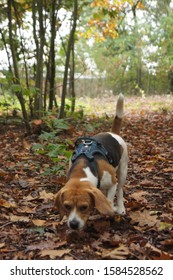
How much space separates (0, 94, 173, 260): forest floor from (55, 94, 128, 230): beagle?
22 centimetres

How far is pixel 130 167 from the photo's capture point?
21.4ft

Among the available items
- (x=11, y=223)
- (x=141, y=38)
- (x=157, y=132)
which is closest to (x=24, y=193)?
(x=11, y=223)

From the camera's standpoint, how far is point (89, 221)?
4031mm

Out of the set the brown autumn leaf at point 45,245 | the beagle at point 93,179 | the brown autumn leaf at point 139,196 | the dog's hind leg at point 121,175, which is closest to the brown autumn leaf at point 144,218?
the beagle at point 93,179

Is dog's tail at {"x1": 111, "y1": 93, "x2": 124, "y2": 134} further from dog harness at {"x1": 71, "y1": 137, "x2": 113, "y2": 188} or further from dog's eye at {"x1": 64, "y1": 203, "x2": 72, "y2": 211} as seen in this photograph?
dog's eye at {"x1": 64, "y1": 203, "x2": 72, "y2": 211}

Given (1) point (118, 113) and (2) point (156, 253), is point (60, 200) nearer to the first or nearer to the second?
(2) point (156, 253)

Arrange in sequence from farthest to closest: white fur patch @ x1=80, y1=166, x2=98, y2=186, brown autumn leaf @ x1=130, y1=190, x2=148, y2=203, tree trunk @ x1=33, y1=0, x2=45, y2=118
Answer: tree trunk @ x1=33, y1=0, x2=45, y2=118
brown autumn leaf @ x1=130, y1=190, x2=148, y2=203
white fur patch @ x1=80, y1=166, x2=98, y2=186

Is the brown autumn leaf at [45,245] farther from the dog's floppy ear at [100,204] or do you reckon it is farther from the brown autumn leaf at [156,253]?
the brown autumn leaf at [156,253]

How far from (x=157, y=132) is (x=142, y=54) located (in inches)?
678

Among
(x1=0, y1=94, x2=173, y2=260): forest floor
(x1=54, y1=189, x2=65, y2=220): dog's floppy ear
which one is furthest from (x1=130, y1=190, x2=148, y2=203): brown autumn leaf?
(x1=54, y1=189, x2=65, y2=220): dog's floppy ear

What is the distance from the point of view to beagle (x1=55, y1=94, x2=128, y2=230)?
3398mm

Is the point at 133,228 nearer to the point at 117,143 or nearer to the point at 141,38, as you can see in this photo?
the point at 117,143

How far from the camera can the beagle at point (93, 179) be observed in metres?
3.40

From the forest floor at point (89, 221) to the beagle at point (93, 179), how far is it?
0.22m
